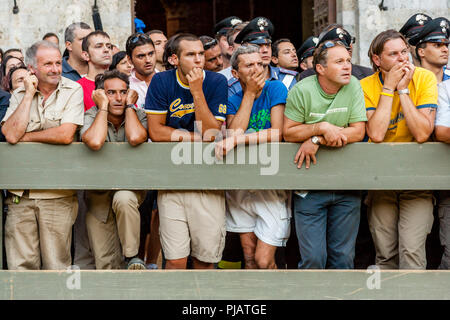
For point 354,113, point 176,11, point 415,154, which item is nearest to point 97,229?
point 354,113

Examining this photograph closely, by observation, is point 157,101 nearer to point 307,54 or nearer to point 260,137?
point 260,137

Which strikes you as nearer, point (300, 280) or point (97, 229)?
point (300, 280)

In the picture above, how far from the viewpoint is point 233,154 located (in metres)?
3.75

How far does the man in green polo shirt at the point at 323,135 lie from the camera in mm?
3742

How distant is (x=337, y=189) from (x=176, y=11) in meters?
12.8

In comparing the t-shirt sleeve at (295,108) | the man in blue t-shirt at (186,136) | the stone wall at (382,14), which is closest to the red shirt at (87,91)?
the man in blue t-shirt at (186,136)

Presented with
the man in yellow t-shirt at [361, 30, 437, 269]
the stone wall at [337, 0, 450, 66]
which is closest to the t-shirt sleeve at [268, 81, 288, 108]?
the man in yellow t-shirt at [361, 30, 437, 269]

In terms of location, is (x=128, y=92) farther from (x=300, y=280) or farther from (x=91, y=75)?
(x=300, y=280)

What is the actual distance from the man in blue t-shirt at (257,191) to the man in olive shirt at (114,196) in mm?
632

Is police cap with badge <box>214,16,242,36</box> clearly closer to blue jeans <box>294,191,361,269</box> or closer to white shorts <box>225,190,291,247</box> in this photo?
white shorts <box>225,190,291,247</box>

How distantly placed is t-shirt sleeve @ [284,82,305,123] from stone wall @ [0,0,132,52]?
12.4ft

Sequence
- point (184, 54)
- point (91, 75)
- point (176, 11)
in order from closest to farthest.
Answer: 1. point (184, 54)
2. point (91, 75)
3. point (176, 11)

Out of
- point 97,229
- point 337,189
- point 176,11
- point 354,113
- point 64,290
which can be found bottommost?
point 64,290

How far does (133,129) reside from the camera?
12.4 feet
